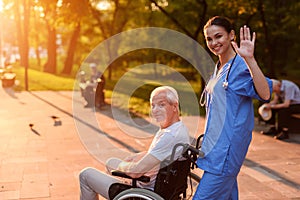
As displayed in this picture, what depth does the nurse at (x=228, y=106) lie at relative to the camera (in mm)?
2646

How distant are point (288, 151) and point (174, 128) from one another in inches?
179

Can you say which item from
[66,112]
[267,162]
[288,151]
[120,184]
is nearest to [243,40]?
[120,184]

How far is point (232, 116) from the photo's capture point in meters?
2.72

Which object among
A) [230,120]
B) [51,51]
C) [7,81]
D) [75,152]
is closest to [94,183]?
[230,120]

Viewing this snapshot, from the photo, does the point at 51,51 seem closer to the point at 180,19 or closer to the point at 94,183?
the point at 180,19

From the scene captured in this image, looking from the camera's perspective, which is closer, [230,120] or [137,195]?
[230,120]

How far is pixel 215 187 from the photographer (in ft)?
9.29

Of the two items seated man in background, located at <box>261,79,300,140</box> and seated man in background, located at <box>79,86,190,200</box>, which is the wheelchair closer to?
seated man in background, located at <box>79,86,190,200</box>

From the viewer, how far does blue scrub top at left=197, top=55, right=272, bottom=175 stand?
2.69 meters

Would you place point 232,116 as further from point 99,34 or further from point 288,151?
point 99,34

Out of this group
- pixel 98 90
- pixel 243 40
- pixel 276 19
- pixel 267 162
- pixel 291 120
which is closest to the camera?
pixel 243 40

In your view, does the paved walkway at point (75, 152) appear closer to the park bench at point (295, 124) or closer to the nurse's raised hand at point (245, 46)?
the park bench at point (295, 124)

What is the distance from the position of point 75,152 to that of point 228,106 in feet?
15.5

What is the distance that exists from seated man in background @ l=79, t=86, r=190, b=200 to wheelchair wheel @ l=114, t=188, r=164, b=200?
5.9 inches
